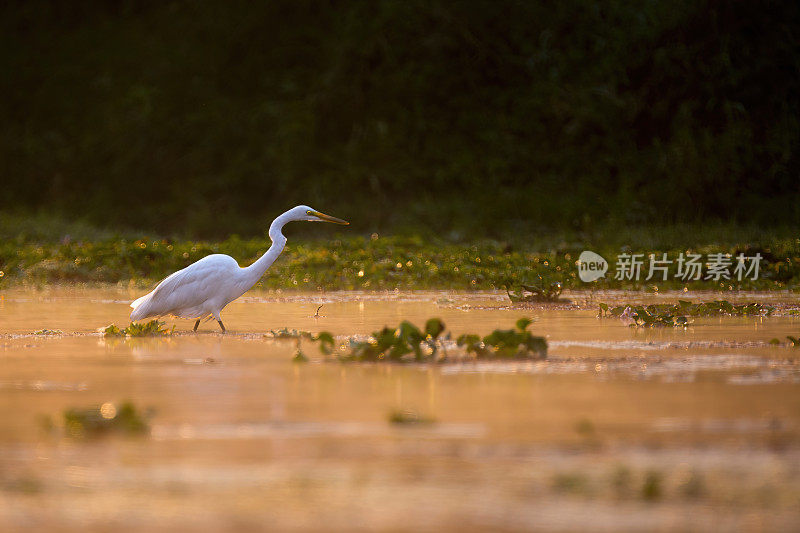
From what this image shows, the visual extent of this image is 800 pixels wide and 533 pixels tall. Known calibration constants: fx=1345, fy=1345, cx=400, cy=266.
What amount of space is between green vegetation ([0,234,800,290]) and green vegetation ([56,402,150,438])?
320 inches

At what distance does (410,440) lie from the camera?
564 cm

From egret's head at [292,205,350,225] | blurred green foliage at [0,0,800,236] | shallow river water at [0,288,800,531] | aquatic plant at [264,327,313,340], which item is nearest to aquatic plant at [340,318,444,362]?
shallow river water at [0,288,800,531]

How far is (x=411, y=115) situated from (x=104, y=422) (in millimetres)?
24201

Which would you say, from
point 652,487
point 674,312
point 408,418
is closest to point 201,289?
point 674,312

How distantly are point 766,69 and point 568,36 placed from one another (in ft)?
14.6

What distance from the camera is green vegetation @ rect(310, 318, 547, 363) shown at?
8414mm

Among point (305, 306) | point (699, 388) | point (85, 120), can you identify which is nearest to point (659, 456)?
point (699, 388)

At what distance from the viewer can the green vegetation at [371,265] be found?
16.1 metres

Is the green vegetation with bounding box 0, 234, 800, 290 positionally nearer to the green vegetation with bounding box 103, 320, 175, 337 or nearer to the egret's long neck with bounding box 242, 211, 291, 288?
the egret's long neck with bounding box 242, 211, 291, 288

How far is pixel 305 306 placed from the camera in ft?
44.6

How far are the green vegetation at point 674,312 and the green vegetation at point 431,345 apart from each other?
2.45m

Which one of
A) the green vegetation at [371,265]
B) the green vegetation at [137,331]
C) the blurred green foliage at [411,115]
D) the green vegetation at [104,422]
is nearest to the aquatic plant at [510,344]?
the green vegetation at [104,422]

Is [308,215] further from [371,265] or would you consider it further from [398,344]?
[371,265]

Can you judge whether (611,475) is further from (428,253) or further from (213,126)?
(213,126)
